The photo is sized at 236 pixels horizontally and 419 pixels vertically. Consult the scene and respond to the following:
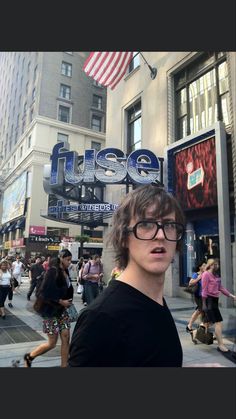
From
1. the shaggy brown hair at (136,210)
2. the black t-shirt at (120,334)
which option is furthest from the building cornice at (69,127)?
the black t-shirt at (120,334)

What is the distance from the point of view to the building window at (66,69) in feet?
143

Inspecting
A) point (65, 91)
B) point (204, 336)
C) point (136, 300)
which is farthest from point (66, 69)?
point (136, 300)

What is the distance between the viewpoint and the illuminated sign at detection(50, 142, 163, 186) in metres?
15.4

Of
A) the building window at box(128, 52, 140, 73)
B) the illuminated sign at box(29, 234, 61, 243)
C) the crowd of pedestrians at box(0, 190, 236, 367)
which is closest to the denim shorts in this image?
the crowd of pedestrians at box(0, 190, 236, 367)

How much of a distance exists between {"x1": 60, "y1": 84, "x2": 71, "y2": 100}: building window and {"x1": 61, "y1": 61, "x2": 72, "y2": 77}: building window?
169 cm

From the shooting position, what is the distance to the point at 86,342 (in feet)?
4.48

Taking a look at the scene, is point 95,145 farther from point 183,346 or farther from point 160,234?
point 160,234

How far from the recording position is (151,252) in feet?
5.13

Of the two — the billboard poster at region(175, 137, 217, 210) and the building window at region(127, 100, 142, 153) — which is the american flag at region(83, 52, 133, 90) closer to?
the billboard poster at region(175, 137, 217, 210)

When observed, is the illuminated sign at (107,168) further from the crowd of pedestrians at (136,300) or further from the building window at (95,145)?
the building window at (95,145)

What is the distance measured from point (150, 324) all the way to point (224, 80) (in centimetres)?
1414

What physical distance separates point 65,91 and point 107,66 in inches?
1237

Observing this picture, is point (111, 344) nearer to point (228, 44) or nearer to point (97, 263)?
point (228, 44)

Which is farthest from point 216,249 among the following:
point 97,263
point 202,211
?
point 97,263
